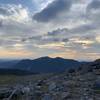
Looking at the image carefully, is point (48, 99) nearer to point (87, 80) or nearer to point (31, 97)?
point (31, 97)

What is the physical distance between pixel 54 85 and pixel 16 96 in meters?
5.81

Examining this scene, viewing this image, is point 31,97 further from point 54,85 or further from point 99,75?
point 99,75

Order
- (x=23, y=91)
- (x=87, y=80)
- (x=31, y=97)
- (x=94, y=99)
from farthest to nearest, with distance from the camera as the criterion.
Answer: (x=87, y=80) → (x=23, y=91) → (x=31, y=97) → (x=94, y=99)

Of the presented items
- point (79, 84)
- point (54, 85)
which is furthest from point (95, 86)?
point (54, 85)

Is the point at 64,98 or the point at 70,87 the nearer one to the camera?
the point at 64,98

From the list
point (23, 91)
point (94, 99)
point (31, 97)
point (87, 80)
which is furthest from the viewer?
point (87, 80)

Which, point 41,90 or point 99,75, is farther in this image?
point 99,75

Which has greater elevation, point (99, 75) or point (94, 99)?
point (99, 75)

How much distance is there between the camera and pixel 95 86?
4069cm

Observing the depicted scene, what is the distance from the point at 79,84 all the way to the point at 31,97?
Answer: 7.53 meters

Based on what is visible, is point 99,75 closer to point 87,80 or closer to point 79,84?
point 87,80

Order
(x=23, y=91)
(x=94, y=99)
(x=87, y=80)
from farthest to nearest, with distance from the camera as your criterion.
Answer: (x=87, y=80) < (x=23, y=91) < (x=94, y=99)

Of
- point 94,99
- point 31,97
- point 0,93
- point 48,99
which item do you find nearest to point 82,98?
point 94,99

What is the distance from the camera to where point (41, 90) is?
41.1m
